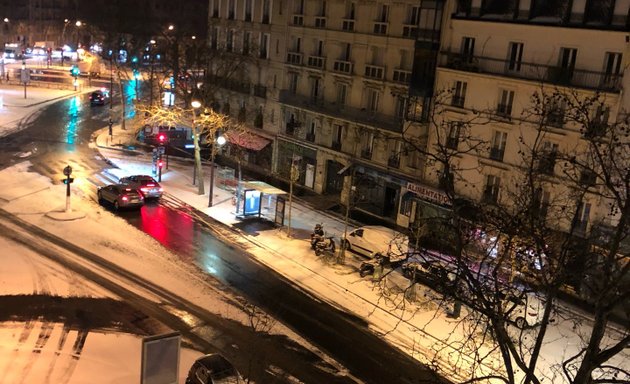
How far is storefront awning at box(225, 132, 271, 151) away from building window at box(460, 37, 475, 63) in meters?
18.3

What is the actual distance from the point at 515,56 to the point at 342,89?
42.9 feet

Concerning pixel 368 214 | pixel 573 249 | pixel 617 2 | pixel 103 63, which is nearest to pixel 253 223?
pixel 368 214

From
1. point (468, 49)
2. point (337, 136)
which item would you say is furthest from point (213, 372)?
point (337, 136)

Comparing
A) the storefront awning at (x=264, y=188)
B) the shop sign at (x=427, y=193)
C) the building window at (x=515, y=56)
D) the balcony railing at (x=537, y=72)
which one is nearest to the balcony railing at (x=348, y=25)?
the balcony railing at (x=537, y=72)

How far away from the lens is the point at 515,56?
3247 centimetres

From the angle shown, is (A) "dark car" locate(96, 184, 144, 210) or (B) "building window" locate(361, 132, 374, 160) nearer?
(A) "dark car" locate(96, 184, 144, 210)

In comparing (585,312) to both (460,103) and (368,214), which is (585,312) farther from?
(368,214)

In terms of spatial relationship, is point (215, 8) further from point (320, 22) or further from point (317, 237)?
point (317, 237)

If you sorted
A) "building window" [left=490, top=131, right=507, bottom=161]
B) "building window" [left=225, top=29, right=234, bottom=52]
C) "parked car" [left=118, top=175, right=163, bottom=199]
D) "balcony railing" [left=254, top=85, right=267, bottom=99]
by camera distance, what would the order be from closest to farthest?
"building window" [left=490, top=131, right=507, bottom=161] → "parked car" [left=118, top=175, right=163, bottom=199] → "balcony railing" [left=254, top=85, right=267, bottom=99] → "building window" [left=225, top=29, right=234, bottom=52]

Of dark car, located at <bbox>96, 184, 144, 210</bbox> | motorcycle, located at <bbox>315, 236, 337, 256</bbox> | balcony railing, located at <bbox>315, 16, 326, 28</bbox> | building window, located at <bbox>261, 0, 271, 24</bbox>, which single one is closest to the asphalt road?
dark car, located at <bbox>96, 184, 144, 210</bbox>

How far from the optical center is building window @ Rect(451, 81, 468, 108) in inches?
1347

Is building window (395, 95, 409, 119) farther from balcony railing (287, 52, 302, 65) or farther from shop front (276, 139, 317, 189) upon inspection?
balcony railing (287, 52, 302, 65)

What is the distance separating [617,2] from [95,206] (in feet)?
93.5

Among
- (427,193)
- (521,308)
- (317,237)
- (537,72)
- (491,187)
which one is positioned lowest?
(317,237)
